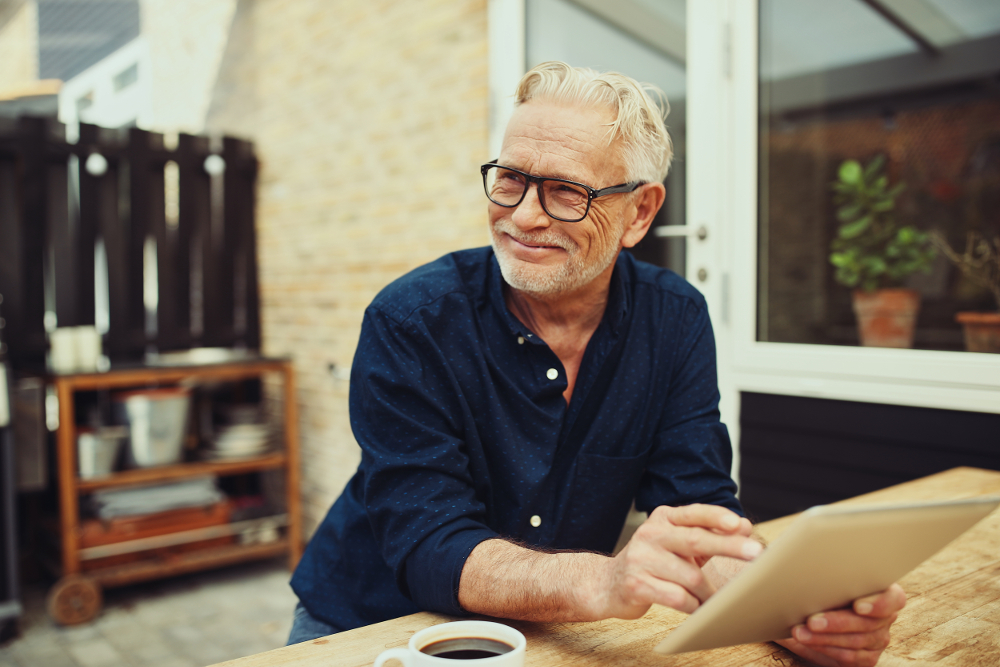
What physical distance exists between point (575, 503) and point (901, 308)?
58.3 inches

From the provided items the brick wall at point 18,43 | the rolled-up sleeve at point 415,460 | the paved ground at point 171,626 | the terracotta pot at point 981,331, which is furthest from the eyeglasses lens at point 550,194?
the brick wall at point 18,43

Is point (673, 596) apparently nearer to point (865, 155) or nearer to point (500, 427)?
point (500, 427)

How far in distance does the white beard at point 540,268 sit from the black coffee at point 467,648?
0.67m

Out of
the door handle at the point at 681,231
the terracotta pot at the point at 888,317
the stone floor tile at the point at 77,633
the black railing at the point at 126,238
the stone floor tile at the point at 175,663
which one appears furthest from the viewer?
the black railing at the point at 126,238

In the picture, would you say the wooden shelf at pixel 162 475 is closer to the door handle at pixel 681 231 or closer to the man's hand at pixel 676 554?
the door handle at pixel 681 231

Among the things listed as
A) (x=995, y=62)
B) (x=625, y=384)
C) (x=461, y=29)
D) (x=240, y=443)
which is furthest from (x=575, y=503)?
(x=240, y=443)

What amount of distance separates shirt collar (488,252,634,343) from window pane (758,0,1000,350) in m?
1.10

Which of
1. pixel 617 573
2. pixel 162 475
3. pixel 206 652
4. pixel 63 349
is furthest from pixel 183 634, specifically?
pixel 617 573

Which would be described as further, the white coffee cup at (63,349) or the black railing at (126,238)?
the black railing at (126,238)

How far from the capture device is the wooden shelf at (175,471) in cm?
311

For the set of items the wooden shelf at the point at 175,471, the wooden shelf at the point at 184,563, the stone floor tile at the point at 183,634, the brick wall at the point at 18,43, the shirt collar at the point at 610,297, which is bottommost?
the stone floor tile at the point at 183,634

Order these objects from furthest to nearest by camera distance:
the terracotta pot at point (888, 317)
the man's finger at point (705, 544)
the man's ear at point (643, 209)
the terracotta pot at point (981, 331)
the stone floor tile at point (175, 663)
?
1. the stone floor tile at point (175, 663)
2. the terracotta pot at point (888, 317)
3. the terracotta pot at point (981, 331)
4. the man's ear at point (643, 209)
5. the man's finger at point (705, 544)

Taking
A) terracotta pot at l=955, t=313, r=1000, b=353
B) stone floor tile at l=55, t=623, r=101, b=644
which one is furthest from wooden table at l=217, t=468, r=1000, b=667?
stone floor tile at l=55, t=623, r=101, b=644

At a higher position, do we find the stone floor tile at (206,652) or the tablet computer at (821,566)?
the tablet computer at (821,566)
